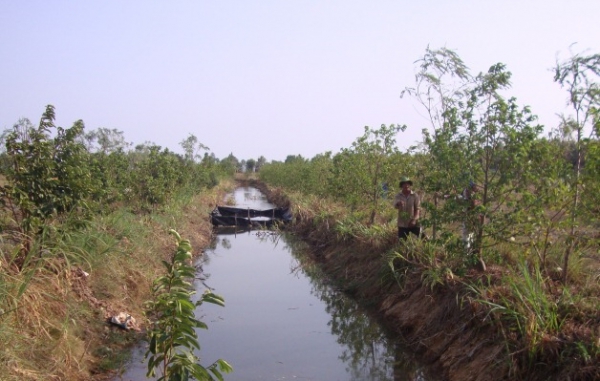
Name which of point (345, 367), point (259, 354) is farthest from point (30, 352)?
point (345, 367)

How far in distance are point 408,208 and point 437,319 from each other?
2.60 meters

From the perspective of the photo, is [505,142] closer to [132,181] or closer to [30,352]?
[30,352]

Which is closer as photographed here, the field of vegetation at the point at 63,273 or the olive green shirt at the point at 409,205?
the field of vegetation at the point at 63,273

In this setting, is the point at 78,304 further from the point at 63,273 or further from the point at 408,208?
the point at 408,208

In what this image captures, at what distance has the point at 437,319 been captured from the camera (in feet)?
23.5

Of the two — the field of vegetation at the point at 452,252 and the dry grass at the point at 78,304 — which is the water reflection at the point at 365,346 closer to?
the field of vegetation at the point at 452,252

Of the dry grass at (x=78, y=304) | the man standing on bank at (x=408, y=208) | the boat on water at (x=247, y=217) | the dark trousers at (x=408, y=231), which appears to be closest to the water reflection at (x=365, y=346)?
the dark trousers at (x=408, y=231)

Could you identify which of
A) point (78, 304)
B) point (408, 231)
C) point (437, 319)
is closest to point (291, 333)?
point (437, 319)

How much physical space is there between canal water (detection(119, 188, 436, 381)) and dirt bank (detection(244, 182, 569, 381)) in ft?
0.84

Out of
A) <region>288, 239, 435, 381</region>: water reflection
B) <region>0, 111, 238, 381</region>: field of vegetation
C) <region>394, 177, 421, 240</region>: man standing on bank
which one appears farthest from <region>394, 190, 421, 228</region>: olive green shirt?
<region>0, 111, 238, 381</region>: field of vegetation

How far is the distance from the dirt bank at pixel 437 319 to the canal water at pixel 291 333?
26cm

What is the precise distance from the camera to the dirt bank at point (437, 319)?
5.57 metres

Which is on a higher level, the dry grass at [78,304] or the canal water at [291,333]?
the dry grass at [78,304]

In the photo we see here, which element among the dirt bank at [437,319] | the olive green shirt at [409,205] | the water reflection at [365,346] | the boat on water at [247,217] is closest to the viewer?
the dirt bank at [437,319]
